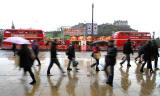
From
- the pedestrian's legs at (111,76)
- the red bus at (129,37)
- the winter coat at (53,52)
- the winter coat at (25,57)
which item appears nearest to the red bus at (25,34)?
the red bus at (129,37)

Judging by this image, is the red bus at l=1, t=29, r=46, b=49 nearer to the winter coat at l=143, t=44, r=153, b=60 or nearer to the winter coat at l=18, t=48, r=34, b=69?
the winter coat at l=143, t=44, r=153, b=60

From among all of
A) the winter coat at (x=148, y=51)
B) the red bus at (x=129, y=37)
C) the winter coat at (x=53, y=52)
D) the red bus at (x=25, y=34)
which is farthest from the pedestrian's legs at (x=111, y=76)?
the red bus at (x=129, y=37)

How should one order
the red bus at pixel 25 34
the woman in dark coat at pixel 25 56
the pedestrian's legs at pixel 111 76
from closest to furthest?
the woman in dark coat at pixel 25 56
the pedestrian's legs at pixel 111 76
the red bus at pixel 25 34

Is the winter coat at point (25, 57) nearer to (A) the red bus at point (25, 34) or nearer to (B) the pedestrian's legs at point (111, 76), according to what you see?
(B) the pedestrian's legs at point (111, 76)

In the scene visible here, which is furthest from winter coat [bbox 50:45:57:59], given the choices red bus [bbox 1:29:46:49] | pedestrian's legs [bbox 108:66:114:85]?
red bus [bbox 1:29:46:49]

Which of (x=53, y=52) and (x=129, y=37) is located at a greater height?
(x=129, y=37)

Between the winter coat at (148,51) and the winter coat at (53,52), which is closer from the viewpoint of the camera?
the winter coat at (53,52)

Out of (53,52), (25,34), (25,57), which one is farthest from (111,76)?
(25,34)

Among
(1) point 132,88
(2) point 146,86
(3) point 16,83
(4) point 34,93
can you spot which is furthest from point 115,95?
(3) point 16,83

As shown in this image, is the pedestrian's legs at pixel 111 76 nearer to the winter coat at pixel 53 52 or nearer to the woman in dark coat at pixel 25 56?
the winter coat at pixel 53 52

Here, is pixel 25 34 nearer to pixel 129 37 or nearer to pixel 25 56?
pixel 129 37

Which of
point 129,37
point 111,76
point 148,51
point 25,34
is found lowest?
point 111,76

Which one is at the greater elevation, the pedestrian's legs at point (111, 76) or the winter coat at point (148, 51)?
the winter coat at point (148, 51)

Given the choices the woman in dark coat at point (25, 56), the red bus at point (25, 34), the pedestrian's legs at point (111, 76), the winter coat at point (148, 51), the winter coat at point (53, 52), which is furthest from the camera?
the red bus at point (25, 34)
